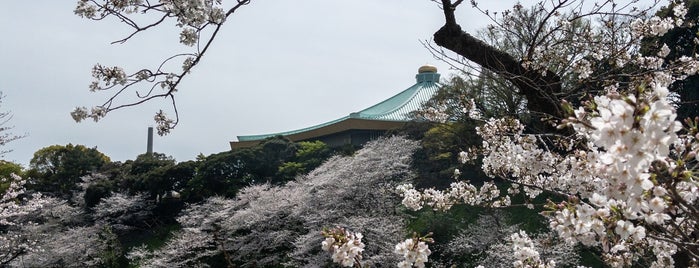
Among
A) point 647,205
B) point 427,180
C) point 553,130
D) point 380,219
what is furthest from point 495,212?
point 647,205

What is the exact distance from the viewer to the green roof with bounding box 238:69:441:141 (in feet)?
79.5

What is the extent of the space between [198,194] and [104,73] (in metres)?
17.6

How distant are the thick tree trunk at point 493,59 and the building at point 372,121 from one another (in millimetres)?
18509

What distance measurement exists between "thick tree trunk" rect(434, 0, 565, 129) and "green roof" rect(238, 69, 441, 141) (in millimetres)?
19320

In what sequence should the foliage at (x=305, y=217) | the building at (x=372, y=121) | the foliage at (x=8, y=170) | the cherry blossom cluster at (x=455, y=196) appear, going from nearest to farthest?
the cherry blossom cluster at (x=455, y=196) → the foliage at (x=305, y=217) → the foliage at (x=8, y=170) → the building at (x=372, y=121)

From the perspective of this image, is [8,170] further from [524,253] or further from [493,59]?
[524,253]

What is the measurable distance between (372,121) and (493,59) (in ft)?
68.0

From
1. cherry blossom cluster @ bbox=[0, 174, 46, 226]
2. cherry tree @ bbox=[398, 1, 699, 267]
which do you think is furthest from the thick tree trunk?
cherry blossom cluster @ bbox=[0, 174, 46, 226]

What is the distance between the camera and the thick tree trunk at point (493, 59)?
2914mm

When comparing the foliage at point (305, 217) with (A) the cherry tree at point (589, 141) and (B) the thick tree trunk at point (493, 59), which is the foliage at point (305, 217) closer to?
(A) the cherry tree at point (589, 141)

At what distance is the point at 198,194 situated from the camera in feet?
66.1

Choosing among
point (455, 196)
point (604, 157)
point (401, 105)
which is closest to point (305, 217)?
point (455, 196)

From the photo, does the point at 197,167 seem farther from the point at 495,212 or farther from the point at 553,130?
the point at 553,130

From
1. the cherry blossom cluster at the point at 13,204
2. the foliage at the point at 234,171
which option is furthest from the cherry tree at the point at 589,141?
the foliage at the point at 234,171
